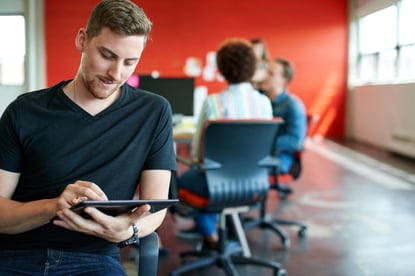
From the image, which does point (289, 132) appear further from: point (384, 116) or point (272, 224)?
point (384, 116)

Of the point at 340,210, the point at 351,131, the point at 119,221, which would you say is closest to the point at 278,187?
the point at 340,210

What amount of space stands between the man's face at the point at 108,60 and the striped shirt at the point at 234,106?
4.62 feet

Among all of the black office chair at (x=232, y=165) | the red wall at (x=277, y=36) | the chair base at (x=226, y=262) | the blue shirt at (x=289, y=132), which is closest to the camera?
the black office chair at (x=232, y=165)

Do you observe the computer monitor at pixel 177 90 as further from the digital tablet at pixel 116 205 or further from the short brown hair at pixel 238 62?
the digital tablet at pixel 116 205

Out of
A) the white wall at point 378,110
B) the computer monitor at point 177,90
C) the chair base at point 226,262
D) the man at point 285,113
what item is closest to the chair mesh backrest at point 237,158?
the chair base at point 226,262

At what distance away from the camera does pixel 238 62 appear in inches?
120

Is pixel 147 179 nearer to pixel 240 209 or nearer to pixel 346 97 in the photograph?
pixel 240 209

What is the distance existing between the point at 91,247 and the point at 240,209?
147cm

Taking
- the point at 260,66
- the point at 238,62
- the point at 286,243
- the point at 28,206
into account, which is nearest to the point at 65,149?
the point at 28,206

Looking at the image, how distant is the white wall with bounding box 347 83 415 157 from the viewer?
24.2ft

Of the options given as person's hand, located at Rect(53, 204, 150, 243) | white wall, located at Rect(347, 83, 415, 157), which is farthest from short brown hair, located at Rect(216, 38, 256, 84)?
white wall, located at Rect(347, 83, 415, 157)

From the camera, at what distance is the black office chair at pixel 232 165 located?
2617mm

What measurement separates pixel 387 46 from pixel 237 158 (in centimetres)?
630

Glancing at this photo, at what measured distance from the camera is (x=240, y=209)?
2.81 m
